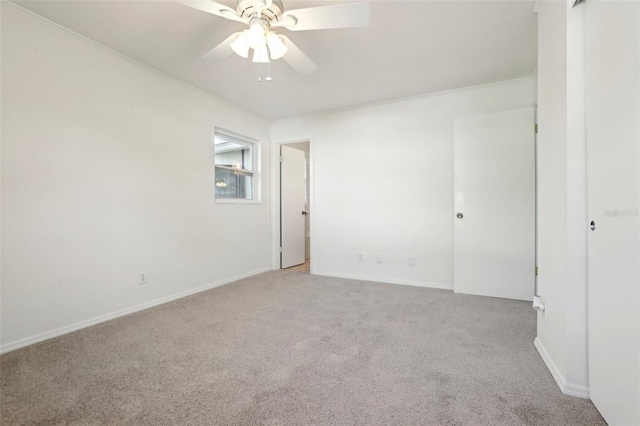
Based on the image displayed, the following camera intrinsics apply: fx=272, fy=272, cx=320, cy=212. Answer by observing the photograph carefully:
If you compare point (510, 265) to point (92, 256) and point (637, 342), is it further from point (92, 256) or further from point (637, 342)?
point (92, 256)

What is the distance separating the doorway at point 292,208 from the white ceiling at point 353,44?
1400 mm

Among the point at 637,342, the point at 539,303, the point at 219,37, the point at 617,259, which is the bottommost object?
the point at 539,303

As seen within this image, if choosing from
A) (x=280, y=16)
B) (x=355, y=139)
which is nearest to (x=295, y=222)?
(x=355, y=139)

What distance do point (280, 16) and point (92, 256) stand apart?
8.06ft

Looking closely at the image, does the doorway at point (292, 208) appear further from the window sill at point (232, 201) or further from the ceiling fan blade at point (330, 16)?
the ceiling fan blade at point (330, 16)

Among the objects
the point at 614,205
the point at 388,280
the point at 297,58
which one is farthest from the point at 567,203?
the point at 388,280

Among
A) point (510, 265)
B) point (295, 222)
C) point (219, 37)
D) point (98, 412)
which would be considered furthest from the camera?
point (295, 222)

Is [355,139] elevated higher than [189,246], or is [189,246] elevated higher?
[355,139]

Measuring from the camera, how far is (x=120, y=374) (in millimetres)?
1626

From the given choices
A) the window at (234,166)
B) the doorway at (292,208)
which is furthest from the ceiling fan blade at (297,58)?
the doorway at (292,208)

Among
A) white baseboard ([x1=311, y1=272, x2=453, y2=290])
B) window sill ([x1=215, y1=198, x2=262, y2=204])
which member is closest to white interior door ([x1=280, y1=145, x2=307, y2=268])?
window sill ([x1=215, y1=198, x2=262, y2=204])

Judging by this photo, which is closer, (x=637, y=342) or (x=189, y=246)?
(x=637, y=342)

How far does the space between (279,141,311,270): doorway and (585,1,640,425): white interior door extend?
377cm

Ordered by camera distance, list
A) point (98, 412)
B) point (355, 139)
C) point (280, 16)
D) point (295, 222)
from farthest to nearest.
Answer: point (295, 222) < point (355, 139) < point (280, 16) < point (98, 412)
